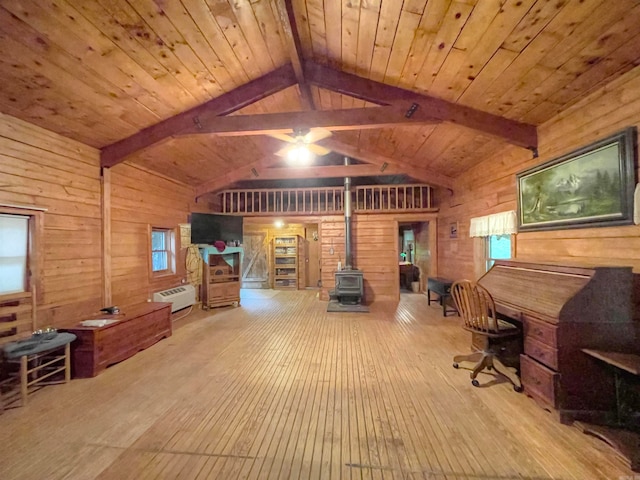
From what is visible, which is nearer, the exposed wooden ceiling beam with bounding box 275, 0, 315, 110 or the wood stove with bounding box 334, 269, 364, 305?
the exposed wooden ceiling beam with bounding box 275, 0, 315, 110

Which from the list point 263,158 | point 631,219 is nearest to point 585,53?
point 631,219

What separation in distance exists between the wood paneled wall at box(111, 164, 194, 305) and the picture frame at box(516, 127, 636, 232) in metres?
5.56

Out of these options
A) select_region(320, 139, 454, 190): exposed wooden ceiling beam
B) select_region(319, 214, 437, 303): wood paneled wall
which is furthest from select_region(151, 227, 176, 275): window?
select_region(320, 139, 454, 190): exposed wooden ceiling beam

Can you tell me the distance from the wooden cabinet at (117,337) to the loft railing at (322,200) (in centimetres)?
352

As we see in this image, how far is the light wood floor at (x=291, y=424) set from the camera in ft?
5.27

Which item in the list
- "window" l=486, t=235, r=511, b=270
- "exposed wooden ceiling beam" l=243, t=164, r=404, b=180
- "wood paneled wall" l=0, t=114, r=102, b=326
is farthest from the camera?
"exposed wooden ceiling beam" l=243, t=164, r=404, b=180

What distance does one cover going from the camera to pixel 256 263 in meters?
8.62

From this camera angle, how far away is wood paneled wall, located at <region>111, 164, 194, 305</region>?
156 inches

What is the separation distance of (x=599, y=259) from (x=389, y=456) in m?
2.45

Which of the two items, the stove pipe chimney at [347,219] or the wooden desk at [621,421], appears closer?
the wooden desk at [621,421]

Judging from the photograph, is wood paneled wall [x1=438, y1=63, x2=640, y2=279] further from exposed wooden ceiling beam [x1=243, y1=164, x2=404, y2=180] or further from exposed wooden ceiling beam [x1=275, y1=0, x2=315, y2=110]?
exposed wooden ceiling beam [x1=275, y1=0, x2=315, y2=110]

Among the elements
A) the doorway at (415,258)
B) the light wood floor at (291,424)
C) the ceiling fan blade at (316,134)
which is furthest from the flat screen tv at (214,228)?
the doorway at (415,258)

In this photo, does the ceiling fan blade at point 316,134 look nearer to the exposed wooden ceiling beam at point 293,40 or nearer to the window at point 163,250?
the exposed wooden ceiling beam at point 293,40

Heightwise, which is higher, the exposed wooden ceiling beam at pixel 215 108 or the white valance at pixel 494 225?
the exposed wooden ceiling beam at pixel 215 108
